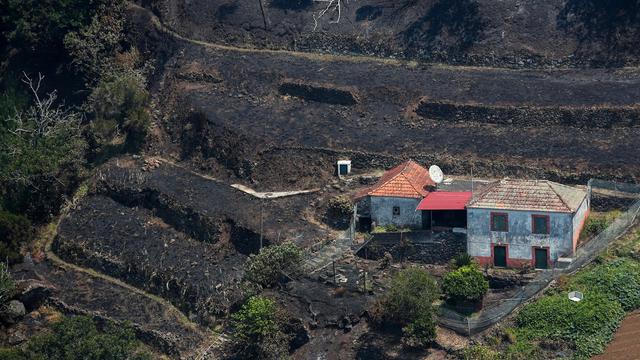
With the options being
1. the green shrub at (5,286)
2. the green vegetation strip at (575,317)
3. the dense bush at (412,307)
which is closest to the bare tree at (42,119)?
the green shrub at (5,286)

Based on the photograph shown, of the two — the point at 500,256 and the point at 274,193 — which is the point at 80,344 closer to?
the point at 274,193

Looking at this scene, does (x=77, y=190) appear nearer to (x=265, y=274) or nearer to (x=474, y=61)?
(x=265, y=274)

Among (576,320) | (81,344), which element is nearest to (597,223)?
(576,320)

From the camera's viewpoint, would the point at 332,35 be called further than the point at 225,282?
Yes

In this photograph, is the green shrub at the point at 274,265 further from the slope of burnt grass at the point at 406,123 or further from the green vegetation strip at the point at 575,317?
the green vegetation strip at the point at 575,317

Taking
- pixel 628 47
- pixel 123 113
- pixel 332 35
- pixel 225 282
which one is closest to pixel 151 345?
pixel 225 282

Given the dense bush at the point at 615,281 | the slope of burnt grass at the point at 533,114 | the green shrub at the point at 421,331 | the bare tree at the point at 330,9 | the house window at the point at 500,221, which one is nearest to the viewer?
the green shrub at the point at 421,331

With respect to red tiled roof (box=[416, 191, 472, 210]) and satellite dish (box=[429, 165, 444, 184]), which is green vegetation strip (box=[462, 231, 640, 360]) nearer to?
red tiled roof (box=[416, 191, 472, 210])
